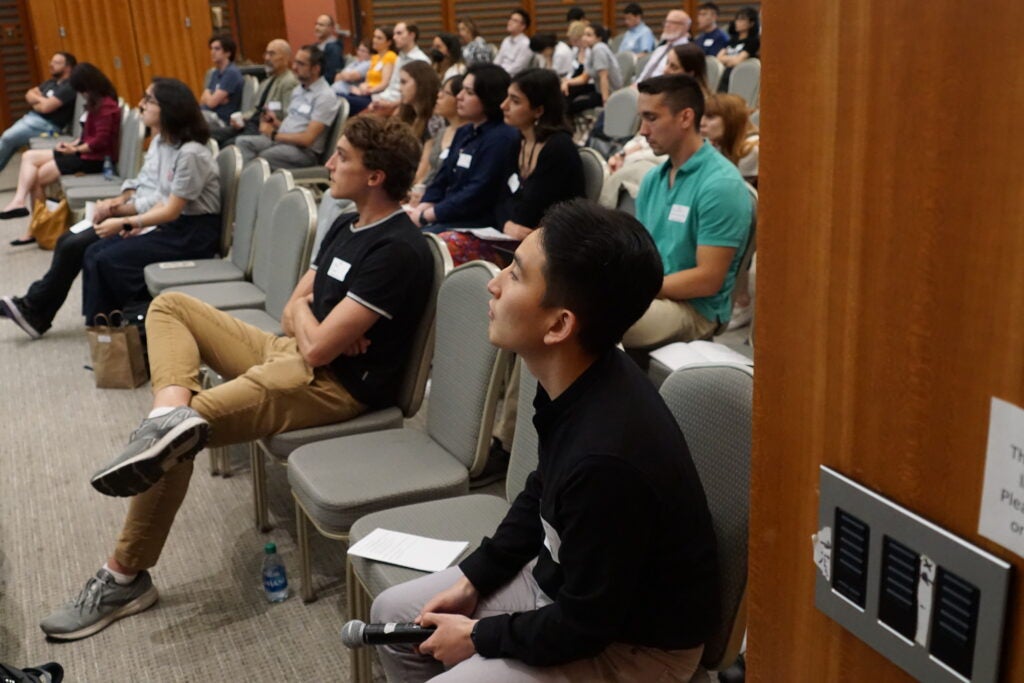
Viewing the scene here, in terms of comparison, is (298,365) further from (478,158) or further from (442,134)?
(442,134)

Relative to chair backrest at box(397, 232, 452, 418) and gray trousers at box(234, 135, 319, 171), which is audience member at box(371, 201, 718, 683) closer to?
chair backrest at box(397, 232, 452, 418)

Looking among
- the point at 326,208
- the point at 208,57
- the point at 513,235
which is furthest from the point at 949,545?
the point at 208,57

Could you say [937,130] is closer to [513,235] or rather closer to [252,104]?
[513,235]

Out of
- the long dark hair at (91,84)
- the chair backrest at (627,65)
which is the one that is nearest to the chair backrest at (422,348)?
the long dark hair at (91,84)

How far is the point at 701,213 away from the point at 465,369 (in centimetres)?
107

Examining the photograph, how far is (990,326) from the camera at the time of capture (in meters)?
0.59

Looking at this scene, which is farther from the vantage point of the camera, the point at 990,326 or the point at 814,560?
the point at 814,560

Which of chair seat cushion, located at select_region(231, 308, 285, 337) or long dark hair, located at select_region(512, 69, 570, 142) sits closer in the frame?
chair seat cushion, located at select_region(231, 308, 285, 337)

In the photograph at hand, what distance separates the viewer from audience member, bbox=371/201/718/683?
4.63 ft

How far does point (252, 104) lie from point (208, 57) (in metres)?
2.40

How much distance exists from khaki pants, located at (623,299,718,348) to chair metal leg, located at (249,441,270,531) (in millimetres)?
1220

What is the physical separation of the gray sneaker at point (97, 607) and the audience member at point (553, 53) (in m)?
7.85

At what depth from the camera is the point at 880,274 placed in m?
0.67

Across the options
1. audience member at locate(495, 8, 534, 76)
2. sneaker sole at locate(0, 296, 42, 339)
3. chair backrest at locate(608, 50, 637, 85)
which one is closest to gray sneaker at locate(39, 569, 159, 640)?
sneaker sole at locate(0, 296, 42, 339)
